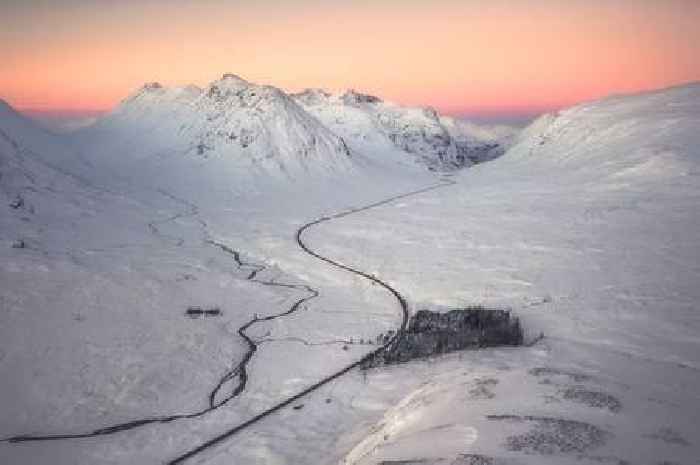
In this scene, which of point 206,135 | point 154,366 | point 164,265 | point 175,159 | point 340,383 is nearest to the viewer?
point 340,383

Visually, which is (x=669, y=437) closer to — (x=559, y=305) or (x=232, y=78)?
(x=559, y=305)

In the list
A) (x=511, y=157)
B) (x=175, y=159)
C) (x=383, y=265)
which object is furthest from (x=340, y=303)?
(x=511, y=157)

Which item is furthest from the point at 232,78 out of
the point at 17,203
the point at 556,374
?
the point at 556,374

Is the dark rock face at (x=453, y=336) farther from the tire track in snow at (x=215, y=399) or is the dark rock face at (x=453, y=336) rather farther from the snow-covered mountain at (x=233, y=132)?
the snow-covered mountain at (x=233, y=132)

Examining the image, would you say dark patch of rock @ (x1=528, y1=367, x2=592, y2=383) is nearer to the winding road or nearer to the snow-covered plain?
the snow-covered plain

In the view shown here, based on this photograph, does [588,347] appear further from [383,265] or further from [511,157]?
[511,157]

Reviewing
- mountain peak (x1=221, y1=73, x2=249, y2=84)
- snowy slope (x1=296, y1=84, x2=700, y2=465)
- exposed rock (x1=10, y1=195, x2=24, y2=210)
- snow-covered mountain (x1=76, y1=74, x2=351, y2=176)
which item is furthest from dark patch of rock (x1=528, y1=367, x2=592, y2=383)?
mountain peak (x1=221, y1=73, x2=249, y2=84)

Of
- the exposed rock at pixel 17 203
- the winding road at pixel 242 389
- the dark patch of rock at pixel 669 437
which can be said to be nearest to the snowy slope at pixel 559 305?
the dark patch of rock at pixel 669 437
